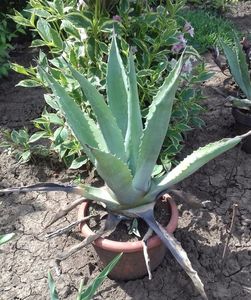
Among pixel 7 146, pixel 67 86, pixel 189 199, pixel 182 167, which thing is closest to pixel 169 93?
pixel 182 167

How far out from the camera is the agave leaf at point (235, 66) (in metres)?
3.16

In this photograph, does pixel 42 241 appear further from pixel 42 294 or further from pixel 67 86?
pixel 67 86

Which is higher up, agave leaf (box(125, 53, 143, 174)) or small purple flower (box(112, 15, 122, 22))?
small purple flower (box(112, 15, 122, 22))

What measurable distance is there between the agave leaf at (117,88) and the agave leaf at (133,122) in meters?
0.13

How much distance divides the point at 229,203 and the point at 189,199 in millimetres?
588

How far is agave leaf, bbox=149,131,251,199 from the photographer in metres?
2.04

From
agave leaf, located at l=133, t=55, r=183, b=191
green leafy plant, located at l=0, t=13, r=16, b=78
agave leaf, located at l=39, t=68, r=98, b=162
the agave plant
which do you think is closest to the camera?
agave leaf, located at l=133, t=55, r=183, b=191

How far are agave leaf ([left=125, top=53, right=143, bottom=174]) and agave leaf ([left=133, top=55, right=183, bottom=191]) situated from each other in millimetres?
94

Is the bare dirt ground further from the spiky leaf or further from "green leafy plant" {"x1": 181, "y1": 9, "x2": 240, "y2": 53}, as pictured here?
"green leafy plant" {"x1": 181, "y1": 9, "x2": 240, "y2": 53}

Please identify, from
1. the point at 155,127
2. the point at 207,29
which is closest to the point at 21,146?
the point at 155,127

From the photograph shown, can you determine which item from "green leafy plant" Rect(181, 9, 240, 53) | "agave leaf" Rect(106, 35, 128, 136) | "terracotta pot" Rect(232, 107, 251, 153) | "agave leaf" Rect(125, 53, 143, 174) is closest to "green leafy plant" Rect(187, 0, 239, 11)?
"green leafy plant" Rect(181, 9, 240, 53)

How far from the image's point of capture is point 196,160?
2.08 m

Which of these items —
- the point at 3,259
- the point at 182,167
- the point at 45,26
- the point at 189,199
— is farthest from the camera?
the point at 45,26

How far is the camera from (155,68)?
9.51ft
